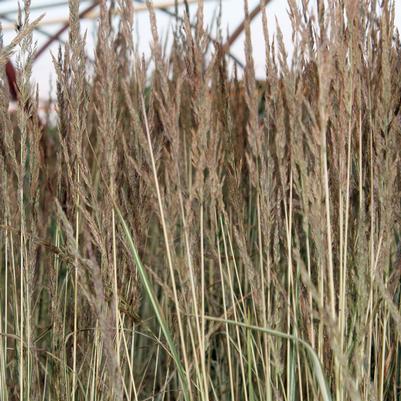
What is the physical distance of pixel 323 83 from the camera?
1.17 metres

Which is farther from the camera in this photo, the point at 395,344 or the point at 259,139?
the point at 395,344

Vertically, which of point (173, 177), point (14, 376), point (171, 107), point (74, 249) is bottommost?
point (14, 376)

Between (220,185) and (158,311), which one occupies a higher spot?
(220,185)

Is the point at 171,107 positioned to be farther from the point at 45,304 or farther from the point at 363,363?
the point at 45,304

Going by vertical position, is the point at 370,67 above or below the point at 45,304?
above

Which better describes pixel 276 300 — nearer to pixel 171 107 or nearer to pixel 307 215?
pixel 307 215

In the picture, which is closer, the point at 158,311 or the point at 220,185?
the point at 158,311

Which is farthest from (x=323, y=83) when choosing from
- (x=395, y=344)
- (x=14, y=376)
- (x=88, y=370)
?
(x=14, y=376)

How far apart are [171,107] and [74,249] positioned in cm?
29

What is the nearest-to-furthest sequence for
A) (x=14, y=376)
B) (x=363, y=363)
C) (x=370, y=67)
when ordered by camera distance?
1. (x=363, y=363)
2. (x=370, y=67)
3. (x=14, y=376)

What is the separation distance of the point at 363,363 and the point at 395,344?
29 centimetres

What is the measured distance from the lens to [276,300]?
1.48m

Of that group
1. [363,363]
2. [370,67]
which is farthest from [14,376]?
[370,67]

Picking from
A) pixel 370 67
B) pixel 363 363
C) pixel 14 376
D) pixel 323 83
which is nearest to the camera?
pixel 323 83
